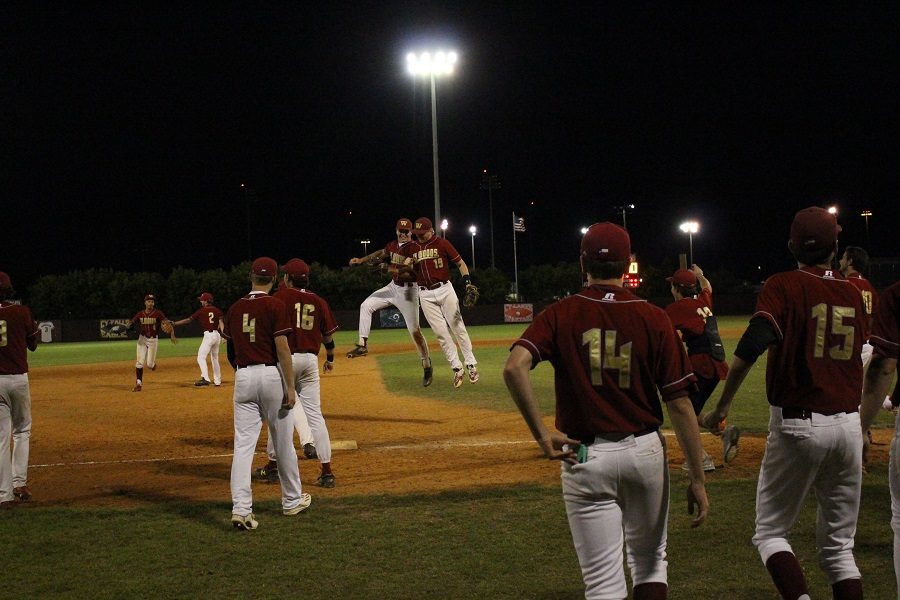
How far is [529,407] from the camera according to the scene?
3.75 metres

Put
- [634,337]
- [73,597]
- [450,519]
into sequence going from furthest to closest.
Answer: [450,519]
[73,597]
[634,337]

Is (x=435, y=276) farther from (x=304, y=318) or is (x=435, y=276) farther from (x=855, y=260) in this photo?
(x=855, y=260)

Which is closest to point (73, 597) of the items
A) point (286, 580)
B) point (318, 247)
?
point (286, 580)

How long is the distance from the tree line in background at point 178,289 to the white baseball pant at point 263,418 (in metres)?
48.3

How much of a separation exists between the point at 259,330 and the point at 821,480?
5055 mm

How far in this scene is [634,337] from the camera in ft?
12.4

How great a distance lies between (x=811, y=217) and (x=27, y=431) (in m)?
8.33

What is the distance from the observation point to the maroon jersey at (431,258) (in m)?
13.0

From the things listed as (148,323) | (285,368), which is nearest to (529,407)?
(285,368)

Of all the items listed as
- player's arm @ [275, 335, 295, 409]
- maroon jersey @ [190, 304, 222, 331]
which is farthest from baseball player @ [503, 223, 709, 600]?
maroon jersey @ [190, 304, 222, 331]

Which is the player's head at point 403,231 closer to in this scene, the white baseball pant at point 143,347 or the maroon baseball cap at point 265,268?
the maroon baseball cap at point 265,268

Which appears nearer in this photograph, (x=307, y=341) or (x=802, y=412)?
(x=802, y=412)

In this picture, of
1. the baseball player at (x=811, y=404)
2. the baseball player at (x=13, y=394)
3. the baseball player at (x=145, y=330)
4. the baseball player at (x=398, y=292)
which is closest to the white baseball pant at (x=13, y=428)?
the baseball player at (x=13, y=394)

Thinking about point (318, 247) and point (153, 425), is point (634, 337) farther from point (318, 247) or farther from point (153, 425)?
point (318, 247)
